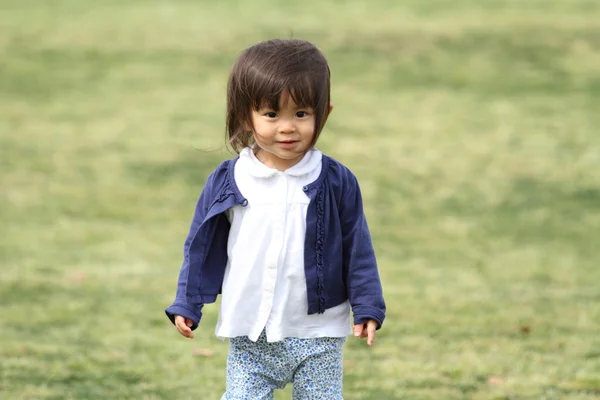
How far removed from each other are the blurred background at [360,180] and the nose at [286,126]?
2.17 feet

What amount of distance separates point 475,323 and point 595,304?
3.04 ft

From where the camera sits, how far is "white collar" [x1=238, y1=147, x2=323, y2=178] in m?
3.43

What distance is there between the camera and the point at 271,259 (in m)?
3.40

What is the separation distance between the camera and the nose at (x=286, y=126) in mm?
3316

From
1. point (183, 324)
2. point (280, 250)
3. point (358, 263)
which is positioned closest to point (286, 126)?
point (280, 250)

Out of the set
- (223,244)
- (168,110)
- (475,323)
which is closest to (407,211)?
(475,323)

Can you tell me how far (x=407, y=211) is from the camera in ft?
31.2

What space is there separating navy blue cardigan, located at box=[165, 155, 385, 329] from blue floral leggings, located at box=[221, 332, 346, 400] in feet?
0.44

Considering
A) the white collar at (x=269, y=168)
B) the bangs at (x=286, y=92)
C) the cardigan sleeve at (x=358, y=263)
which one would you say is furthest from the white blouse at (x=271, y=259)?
the bangs at (x=286, y=92)

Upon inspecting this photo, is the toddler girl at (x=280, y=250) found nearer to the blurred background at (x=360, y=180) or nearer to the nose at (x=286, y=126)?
the nose at (x=286, y=126)

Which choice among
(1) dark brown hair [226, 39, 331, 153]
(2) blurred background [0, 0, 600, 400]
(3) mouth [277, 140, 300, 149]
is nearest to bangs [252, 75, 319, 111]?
(1) dark brown hair [226, 39, 331, 153]

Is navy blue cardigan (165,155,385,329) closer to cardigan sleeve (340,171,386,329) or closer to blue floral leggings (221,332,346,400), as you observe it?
cardigan sleeve (340,171,386,329)

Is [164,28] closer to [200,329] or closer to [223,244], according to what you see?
[200,329]

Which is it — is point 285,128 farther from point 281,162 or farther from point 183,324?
point 183,324
